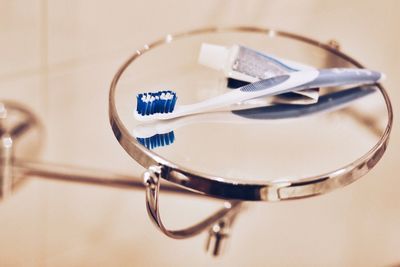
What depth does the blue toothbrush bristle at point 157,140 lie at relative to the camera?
45 cm

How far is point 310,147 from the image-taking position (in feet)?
1.66

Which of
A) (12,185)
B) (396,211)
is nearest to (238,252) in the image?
(396,211)

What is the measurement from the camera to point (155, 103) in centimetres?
46

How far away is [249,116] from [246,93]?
0.10 feet

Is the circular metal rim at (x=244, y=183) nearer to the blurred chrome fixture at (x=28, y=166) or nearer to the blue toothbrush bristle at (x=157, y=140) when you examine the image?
the blue toothbrush bristle at (x=157, y=140)

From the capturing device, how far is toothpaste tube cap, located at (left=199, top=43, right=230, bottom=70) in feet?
1.86

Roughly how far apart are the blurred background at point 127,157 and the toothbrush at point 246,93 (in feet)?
0.49

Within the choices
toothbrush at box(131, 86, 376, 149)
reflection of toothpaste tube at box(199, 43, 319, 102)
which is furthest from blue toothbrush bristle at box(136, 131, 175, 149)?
reflection of toothpaste tube at box(199, 43, 319, 102)

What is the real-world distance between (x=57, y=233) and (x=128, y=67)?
36 cm

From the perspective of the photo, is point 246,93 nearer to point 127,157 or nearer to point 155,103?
point 155,103

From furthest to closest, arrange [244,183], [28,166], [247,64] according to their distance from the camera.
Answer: [28,166]
[247,64]
[244,183]

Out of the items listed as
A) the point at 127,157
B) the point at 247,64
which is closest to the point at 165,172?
the point at 247,64

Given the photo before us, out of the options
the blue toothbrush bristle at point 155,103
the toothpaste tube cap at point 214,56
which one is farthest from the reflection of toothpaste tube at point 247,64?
the blue toothbrush bristle at point 155,103

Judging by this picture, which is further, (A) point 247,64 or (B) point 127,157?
(B) point 127,157
